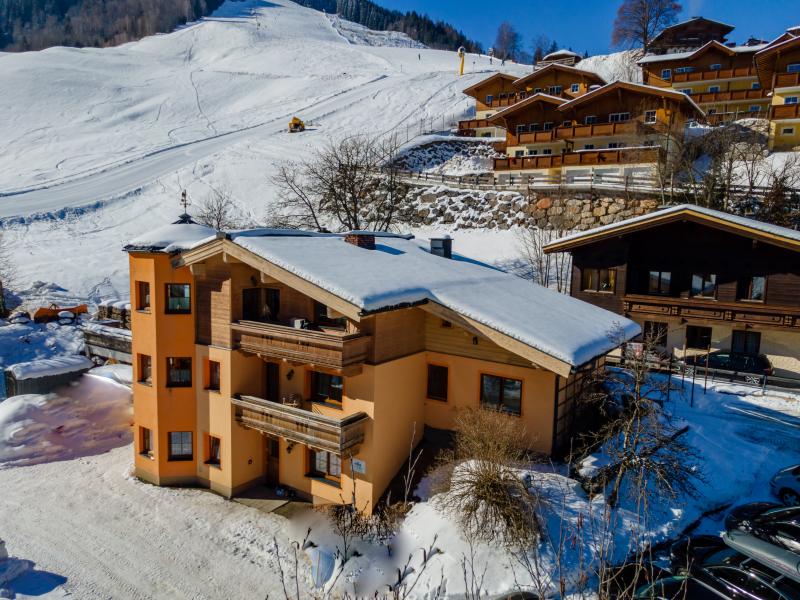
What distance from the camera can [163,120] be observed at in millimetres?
78562

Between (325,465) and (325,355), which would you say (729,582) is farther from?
(325,465)

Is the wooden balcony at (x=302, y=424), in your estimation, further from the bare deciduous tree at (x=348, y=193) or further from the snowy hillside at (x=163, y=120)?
the snowy hillside at (x=163, y=120)

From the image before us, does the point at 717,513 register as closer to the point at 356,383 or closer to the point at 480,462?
the point at 480,462

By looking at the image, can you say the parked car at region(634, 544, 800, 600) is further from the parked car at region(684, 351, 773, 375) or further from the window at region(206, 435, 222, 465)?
the parked car at region(684, 351, 773, 375)

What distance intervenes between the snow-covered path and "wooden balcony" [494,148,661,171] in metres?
34.0

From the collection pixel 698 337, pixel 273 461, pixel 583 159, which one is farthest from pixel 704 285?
pixel 273 461

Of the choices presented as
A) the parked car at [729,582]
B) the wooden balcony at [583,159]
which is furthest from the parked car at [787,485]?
the wooden balcony at [583,159]

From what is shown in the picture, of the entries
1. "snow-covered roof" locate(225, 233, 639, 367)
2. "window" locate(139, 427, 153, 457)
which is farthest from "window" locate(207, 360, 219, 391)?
"snow-covered roof" locate(225, 233, 639, 367)

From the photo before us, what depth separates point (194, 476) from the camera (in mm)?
19547

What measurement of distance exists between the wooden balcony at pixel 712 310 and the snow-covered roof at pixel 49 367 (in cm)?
2931

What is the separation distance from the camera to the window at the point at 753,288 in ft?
78.7

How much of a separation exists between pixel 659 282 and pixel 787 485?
13993mm

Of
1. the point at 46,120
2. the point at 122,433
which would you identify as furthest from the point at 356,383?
the point at 46,120

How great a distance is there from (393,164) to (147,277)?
3295 cm
